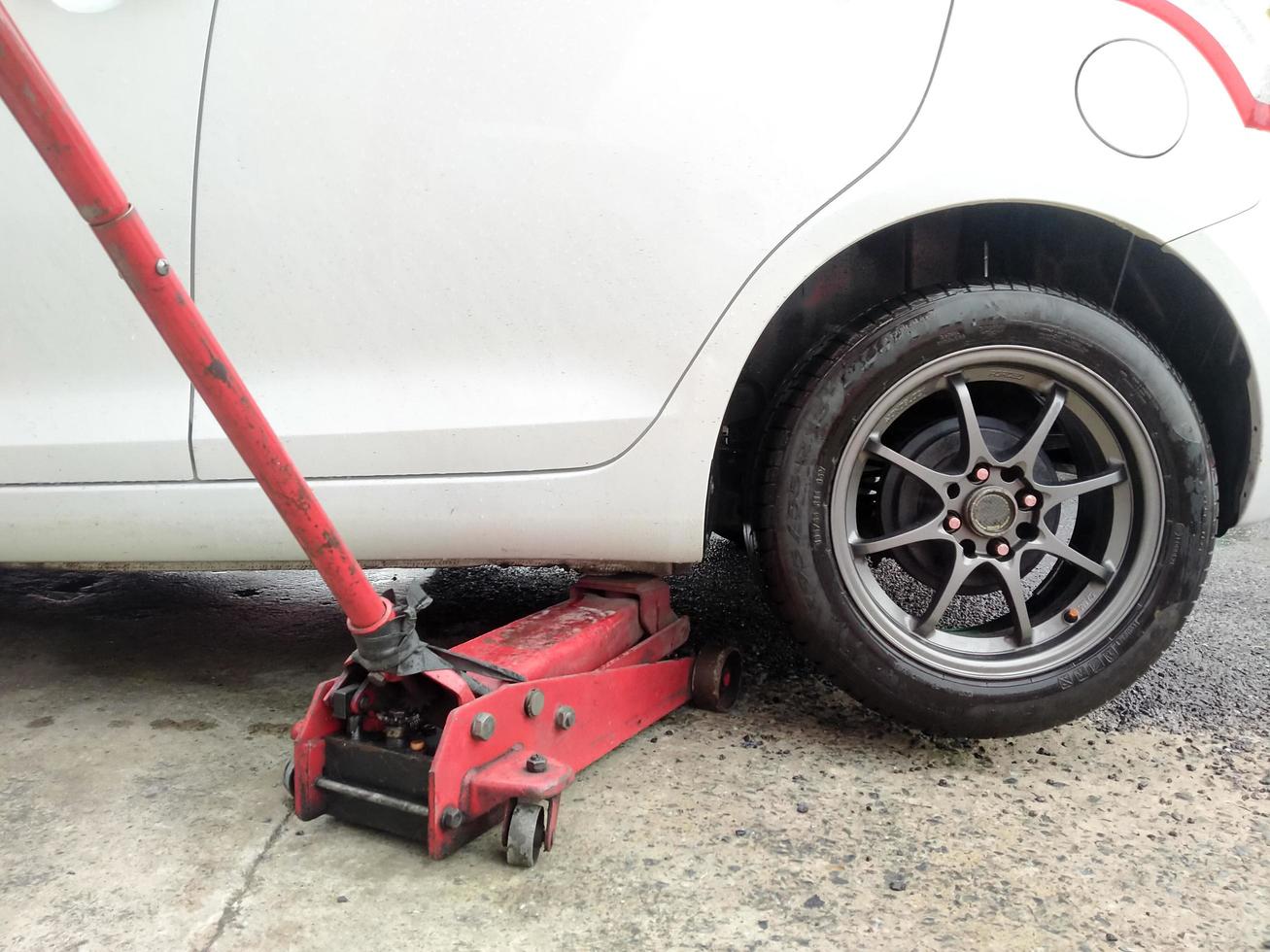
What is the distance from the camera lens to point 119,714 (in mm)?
1949

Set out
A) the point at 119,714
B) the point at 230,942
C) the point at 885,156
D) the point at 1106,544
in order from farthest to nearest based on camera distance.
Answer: the point at 119,714 → the point at 1106,544 → the point at 885,156 → the point at 230,942

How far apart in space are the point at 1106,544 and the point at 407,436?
1.28m

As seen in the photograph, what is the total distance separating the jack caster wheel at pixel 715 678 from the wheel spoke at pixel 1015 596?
1.77ft

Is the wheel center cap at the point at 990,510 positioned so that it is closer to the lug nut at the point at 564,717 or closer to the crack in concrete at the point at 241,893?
the lug nut at the point at 564,717

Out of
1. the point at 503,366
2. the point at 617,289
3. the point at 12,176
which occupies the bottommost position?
the point at 503,366

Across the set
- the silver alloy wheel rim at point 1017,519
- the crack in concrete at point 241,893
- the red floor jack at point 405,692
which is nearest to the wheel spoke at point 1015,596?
the silver alloy wheel rim at point 1017,519

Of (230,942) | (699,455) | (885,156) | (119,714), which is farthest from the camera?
(119,714)

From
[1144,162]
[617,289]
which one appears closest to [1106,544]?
[1144,162]

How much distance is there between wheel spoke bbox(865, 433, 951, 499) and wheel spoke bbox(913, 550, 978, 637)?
0.42 ft

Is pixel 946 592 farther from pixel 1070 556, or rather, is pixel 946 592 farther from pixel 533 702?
pixel 533 702

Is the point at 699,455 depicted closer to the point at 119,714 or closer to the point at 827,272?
the point at 827,272

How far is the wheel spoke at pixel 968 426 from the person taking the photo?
1.72 meters

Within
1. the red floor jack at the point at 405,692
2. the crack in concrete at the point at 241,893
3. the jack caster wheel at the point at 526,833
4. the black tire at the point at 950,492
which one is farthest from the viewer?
the black tire at the point at 950,492

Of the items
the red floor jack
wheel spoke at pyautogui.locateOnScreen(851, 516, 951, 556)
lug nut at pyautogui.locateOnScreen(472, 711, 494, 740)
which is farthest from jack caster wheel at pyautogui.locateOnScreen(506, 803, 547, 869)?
wheel spoke at pyautogui.locateOnScreen(851, 516, 951, 556)
